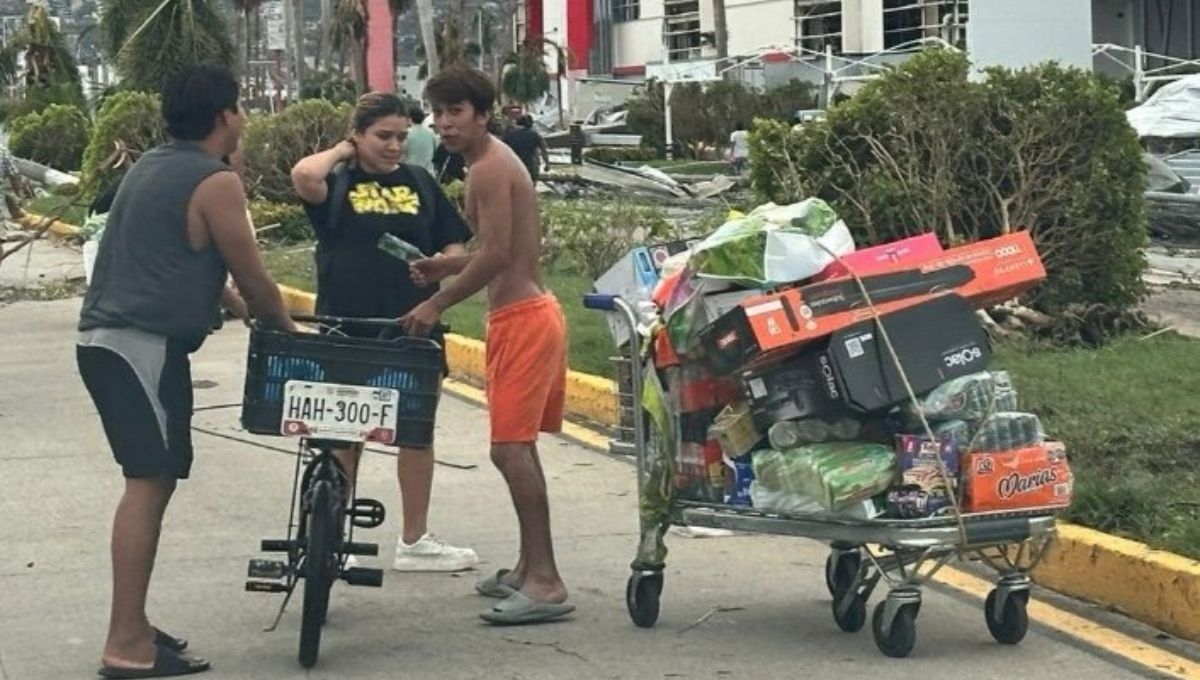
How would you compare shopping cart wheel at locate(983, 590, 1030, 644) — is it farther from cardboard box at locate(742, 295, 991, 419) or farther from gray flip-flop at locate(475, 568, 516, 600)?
gray flip-flop at locate(475, 568, 516, 600)

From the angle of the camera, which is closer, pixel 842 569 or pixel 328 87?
pixel 842 569

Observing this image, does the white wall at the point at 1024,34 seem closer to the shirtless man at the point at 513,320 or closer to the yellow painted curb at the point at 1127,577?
the yellow painted curb at the point at 1127,577

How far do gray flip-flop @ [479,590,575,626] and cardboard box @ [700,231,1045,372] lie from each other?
112cm

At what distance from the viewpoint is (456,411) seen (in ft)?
40.3

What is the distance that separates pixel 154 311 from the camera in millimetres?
6141

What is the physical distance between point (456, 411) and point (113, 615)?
6100 millimetres

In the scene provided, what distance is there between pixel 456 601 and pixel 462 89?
1.91 m

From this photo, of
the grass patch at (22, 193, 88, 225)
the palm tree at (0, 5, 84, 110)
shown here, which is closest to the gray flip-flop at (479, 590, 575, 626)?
the grass patch at (22, 193, 88, 225)

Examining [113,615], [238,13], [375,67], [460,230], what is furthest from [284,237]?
[375,67]

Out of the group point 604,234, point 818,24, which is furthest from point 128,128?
point 818,24

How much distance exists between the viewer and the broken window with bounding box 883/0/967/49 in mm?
63438

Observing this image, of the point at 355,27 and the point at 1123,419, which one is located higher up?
the point at 355,27

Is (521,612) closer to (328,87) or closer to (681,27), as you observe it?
(328,87)

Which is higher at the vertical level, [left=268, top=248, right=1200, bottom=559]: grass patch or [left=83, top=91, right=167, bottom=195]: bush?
[left=83, top=91, right=167, bottom=195]: bush
